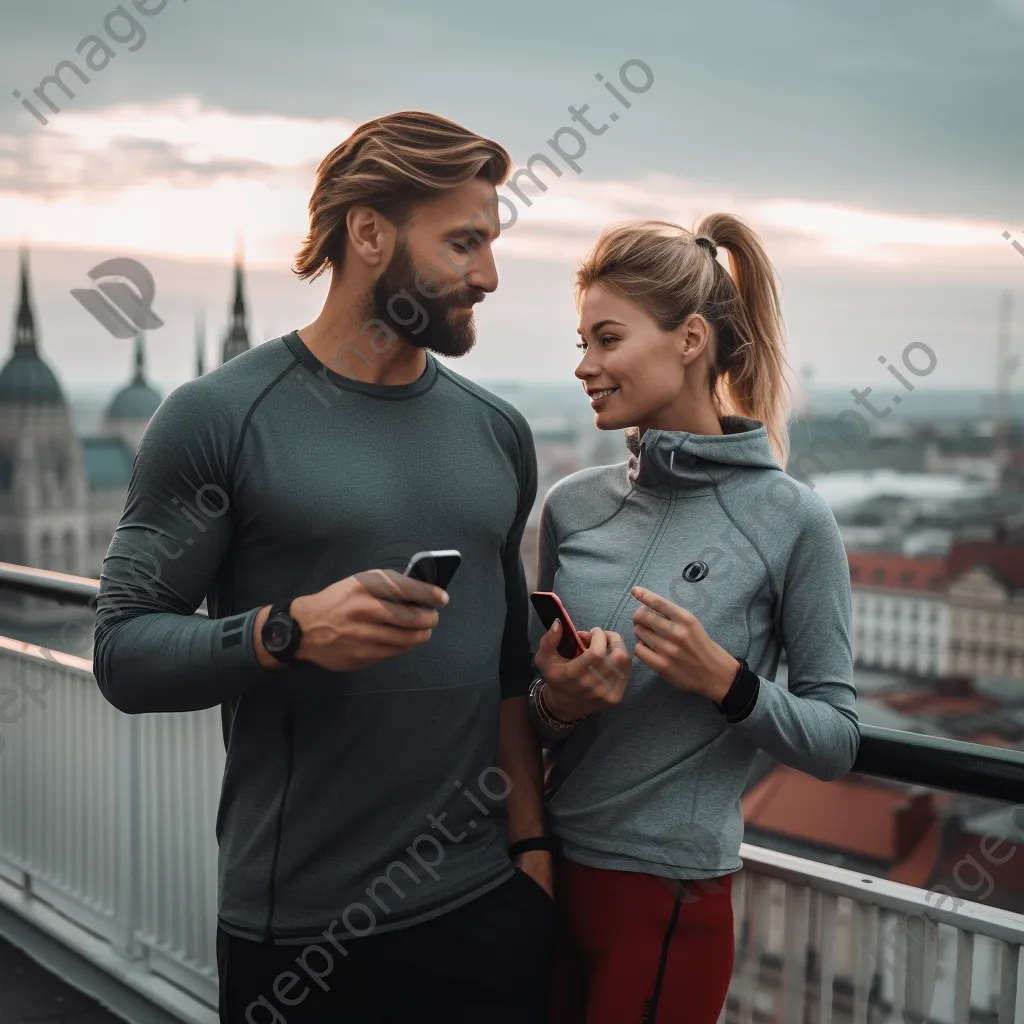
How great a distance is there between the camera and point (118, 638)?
124 cm

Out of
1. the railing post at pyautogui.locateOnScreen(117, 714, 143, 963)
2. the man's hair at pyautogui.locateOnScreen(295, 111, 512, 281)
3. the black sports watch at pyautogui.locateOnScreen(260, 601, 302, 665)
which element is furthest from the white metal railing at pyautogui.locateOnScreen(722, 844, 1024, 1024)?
the railing post at pyautogui.locateOnScreen(117, 714, 143, 963)

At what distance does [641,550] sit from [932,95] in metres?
100

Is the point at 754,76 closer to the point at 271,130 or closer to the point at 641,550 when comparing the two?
the point at 271,130

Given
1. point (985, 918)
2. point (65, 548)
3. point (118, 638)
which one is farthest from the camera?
point (65, 548)

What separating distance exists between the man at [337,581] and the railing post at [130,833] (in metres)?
1.24

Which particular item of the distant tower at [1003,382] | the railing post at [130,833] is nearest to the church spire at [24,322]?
the distant tower at [1003,382]

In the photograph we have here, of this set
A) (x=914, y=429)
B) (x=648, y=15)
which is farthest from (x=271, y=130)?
(x=914, y=429)

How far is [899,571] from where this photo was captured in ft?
228

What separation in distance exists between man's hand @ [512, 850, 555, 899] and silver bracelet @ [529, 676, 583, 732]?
0.50ft

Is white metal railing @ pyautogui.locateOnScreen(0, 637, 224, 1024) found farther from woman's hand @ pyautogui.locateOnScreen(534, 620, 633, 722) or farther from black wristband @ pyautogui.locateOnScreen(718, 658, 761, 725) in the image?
black wristband @ pyautogui.locateOnScreen(718, 658, 761, 725)

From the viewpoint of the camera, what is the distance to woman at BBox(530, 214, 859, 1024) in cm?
128

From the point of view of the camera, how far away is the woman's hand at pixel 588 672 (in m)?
1.27

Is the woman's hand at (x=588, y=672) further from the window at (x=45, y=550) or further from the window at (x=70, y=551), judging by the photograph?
the window at (x=45, y=550)

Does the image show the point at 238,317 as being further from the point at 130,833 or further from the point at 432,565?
the point at 432,565
